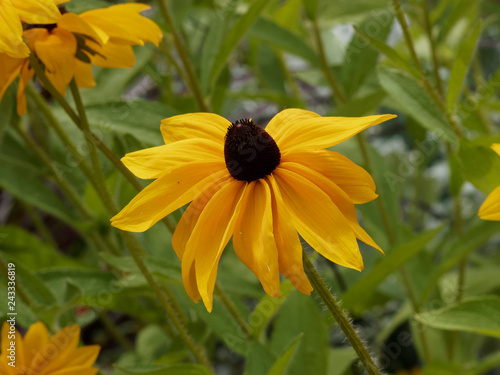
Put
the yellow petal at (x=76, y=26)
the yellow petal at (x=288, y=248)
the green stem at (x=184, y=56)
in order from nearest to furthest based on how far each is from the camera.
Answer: the yellow petal at (x=288, y=248), the yellow petal at (x=76, y=26), the green stem at (x=184, y=56)

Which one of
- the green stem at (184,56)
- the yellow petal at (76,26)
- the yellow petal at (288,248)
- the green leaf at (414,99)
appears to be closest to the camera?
the yellow petal at (288,248)

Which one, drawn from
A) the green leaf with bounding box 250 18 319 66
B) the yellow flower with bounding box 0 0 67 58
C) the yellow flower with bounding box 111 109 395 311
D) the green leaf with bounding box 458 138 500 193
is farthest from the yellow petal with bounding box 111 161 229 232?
the green leaf with bounding box 250 18 319 66

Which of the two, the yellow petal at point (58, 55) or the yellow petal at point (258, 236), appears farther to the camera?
the yellow petal at point (58, 55)

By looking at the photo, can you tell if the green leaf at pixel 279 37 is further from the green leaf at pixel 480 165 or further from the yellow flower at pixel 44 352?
the yellow flower at pixel 44 352

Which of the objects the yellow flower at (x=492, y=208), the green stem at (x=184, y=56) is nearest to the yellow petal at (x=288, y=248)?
the yellow flower at (x=492, y=208)

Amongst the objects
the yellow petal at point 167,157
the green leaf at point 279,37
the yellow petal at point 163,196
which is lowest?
the yellow petal at point 163,196

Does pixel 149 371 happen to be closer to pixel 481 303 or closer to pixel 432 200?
pixel 481 303

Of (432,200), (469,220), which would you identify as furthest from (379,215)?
(432,200)

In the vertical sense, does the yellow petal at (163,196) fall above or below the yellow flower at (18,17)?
below
